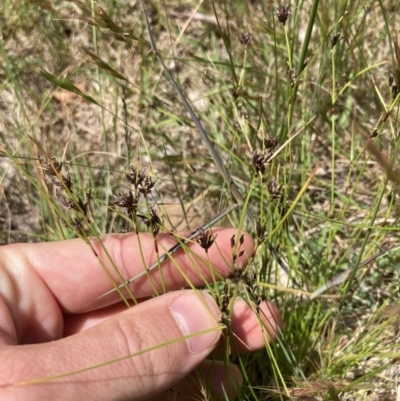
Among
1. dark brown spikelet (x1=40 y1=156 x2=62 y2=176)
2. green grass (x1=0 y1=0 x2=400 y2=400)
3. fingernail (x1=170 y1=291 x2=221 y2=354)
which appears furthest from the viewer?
green grass (x1=0 y1=0 x2=400 y2=400)

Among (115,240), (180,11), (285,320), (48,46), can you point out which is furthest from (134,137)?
(285,320)

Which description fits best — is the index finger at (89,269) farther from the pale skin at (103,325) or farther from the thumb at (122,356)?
the thumb at (122,356)

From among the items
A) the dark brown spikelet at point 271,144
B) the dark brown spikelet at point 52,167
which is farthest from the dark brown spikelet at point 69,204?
the dark brown spikelet at point 271,144

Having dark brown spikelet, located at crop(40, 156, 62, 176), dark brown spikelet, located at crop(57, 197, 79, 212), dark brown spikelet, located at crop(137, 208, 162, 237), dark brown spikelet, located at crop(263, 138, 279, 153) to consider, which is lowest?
dark brown spikelet, located at crop(137, 208, 162, 237)

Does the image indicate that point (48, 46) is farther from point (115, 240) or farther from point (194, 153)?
point (115, 240)

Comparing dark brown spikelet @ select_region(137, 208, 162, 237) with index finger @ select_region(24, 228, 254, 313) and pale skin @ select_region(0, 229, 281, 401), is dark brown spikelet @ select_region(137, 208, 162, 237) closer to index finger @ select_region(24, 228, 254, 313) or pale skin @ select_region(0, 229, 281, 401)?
pale skin @ select_region(0, 229, 281, 401)

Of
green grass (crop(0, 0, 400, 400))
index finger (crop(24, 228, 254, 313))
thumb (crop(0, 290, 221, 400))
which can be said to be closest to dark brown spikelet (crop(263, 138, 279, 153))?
green grass (crop(0, 0, 400, 400))

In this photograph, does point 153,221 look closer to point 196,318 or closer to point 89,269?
point 196,318

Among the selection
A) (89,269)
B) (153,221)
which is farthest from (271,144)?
(89,269)
